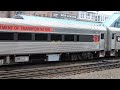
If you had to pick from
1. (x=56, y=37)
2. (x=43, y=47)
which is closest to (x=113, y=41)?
(x=56, y=37)

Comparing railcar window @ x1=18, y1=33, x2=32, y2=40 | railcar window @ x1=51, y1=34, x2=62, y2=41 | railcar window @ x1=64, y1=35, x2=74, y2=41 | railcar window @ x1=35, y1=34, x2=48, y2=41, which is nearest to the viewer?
railcar window @ x1=18, y1=33, x2=32, y2=40

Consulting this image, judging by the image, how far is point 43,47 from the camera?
18.7 m

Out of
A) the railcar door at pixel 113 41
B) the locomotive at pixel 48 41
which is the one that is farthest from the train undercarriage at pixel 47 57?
the railcar door at pixel 113 41

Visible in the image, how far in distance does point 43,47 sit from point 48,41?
0.65 metres

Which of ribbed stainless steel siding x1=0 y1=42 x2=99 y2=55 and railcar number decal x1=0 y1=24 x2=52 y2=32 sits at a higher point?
railcar number decal x1=0 y1=24 x2=52 y2=32

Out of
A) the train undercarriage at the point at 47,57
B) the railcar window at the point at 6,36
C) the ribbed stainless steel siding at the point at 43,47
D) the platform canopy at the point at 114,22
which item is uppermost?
the platform canopy at the point at 114,22

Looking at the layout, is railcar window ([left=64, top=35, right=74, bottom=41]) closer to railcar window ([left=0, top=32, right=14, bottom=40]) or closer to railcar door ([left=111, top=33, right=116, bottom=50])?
railcar window ([left=0, top=32, right=14, bottom=40])

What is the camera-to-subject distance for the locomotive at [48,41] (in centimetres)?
1628

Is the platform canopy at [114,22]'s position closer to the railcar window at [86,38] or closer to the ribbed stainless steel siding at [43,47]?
the railcar window at [86,38]

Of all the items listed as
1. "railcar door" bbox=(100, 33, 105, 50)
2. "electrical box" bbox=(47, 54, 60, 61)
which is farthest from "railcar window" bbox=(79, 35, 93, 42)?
"electrical box" bbox=(47, 54, 60, 61)

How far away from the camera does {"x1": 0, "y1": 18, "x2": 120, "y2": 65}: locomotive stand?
16.3 meters

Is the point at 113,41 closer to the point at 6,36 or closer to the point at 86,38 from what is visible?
Answer: the point at 86,38
